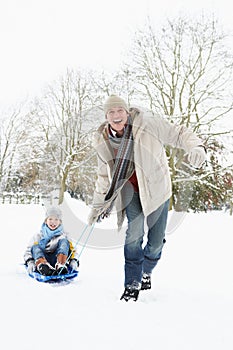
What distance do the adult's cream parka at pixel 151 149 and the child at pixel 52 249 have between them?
90 cm

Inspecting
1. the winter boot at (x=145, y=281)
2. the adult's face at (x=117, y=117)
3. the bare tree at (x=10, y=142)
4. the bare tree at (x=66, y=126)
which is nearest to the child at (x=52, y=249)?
the winter boot at (x=145, y=281)

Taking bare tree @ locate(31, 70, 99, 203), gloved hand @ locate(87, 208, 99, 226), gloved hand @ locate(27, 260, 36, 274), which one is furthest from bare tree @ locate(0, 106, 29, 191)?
gloved hand @ locate(87, 208, 99, 226)

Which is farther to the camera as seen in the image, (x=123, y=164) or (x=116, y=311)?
(x=123, y=164)

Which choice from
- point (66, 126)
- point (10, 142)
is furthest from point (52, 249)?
point (10, 142)

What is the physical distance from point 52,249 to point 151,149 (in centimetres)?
152

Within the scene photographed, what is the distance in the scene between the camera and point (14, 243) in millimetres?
5441

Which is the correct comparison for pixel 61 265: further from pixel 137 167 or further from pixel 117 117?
pixel 117 117

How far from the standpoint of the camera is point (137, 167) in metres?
2.37

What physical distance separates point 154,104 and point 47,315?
493 inches

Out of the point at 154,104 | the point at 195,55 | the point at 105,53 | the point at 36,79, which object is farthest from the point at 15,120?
the point at 195,55

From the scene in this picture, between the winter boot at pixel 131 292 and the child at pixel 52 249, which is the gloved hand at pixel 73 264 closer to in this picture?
the child at pixel 52 249

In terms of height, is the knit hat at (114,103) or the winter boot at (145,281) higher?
the knit hat at (114,103)

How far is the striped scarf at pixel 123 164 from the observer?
2.40 m

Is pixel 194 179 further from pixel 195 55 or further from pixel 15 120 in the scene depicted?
pixel 15 120
